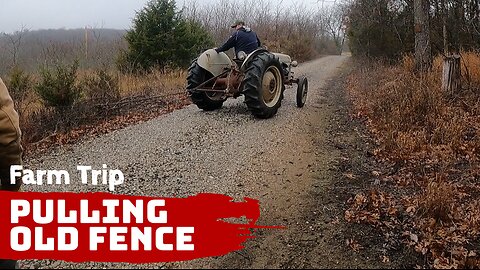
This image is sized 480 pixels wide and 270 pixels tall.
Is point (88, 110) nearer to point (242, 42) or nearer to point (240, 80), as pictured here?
point (240, 80)

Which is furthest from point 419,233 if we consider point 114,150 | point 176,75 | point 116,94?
point 176,75

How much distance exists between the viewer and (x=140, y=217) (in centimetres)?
362

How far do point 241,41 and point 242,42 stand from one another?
30mm

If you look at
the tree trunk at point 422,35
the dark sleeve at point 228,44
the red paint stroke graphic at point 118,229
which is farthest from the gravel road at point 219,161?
the tree trunk at point 422,35

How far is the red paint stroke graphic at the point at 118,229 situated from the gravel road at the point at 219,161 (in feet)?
0.35

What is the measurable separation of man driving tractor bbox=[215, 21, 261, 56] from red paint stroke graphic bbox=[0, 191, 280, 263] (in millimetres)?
4719

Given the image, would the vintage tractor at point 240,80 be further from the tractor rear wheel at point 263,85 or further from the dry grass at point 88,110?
the dry grass at point 88,110

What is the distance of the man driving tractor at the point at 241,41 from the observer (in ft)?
26.5

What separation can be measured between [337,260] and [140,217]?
1.67 meters

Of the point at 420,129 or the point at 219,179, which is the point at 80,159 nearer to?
the point at 219,179

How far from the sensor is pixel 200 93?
8.08 m

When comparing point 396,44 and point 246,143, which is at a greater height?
point 396,44

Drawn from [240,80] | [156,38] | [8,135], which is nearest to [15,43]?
[156,38]

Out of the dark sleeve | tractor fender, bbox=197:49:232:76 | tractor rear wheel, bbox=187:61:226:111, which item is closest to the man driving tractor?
Result: the dark sleeve
